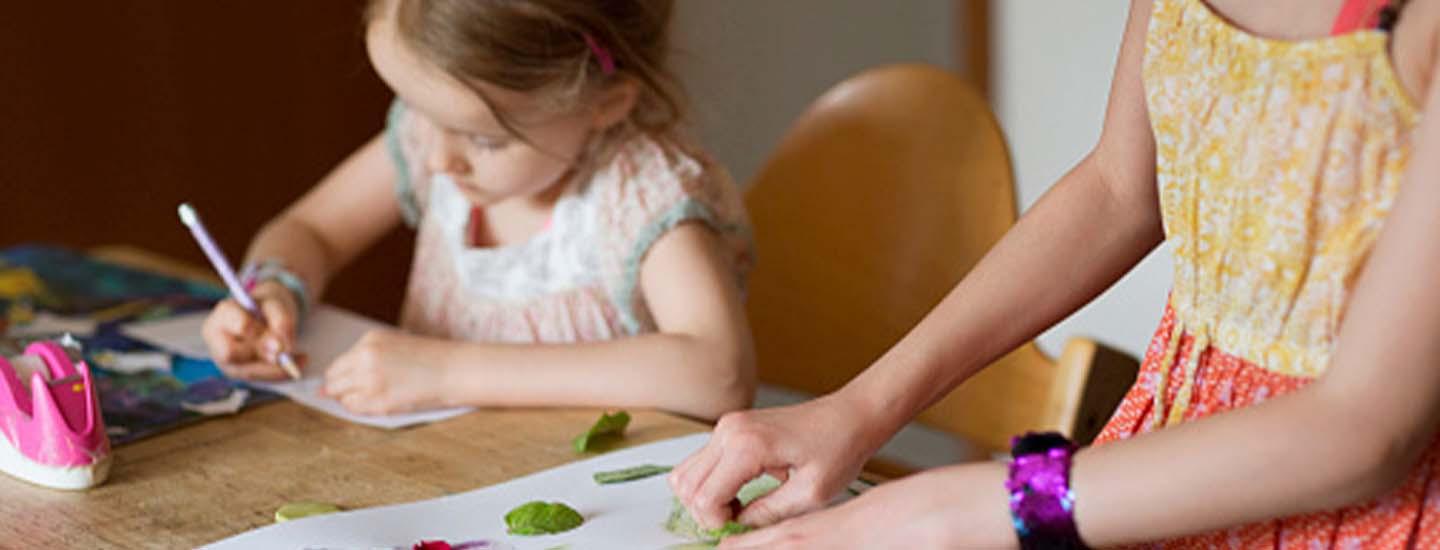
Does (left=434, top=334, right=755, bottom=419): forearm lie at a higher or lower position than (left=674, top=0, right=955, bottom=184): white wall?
higher

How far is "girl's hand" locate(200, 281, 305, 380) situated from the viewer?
1304 mm

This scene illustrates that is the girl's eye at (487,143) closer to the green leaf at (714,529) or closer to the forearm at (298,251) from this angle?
the forearm at (298,251)

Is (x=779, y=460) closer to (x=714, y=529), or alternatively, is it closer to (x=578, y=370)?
(x=714, y=529)

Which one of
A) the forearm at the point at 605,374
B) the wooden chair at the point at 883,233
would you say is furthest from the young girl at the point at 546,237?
the wooden chair at the point at 883,233

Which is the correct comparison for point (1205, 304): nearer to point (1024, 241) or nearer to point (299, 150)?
point (1024, 241)

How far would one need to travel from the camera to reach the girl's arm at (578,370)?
3.99 feet

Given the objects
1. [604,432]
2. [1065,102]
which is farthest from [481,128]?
[1065,102]

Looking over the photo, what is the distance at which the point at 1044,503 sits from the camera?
0.78m

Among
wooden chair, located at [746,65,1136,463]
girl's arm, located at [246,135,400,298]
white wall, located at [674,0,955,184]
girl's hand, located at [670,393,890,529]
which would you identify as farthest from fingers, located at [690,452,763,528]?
white wall, located at [674,0,955,184]

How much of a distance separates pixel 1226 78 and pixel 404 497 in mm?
510

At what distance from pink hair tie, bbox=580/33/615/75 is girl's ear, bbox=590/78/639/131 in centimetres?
2

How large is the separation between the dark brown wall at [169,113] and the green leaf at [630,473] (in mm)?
1482

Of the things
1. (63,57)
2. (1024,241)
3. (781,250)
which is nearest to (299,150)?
(63,57)

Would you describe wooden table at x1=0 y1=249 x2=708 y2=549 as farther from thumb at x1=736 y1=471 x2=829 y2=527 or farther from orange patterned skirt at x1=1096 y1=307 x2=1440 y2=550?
orange patterned skirt at x1=1096 y1=307 x2=1440 y2=550
